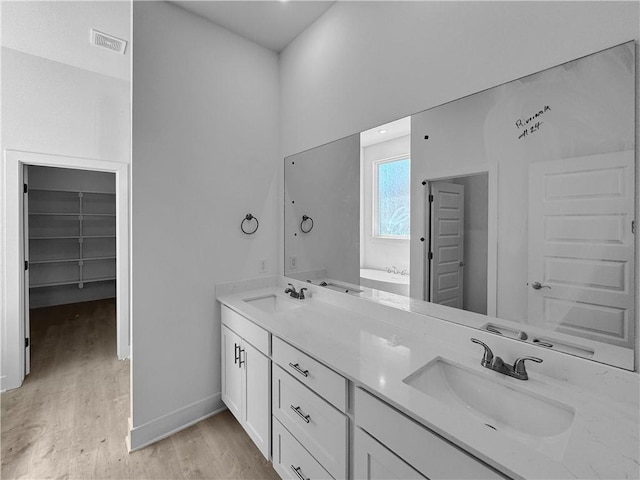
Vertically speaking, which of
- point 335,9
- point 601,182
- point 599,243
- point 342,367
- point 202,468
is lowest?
point 202,468

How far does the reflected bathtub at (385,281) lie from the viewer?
5.27 feet

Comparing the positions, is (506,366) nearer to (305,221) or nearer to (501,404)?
(501,404)

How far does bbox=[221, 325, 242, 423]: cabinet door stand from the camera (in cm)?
189

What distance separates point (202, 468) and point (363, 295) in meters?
1.38

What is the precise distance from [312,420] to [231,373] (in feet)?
3.09

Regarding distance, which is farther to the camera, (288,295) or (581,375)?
(288,295)

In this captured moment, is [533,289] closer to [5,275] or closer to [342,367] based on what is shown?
[342,367]

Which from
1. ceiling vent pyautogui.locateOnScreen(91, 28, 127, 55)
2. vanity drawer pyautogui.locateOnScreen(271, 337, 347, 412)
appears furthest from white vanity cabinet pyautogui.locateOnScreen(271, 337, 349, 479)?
ceiling vent pyautogui.locateOnScreen(91, 28, 127, 55)

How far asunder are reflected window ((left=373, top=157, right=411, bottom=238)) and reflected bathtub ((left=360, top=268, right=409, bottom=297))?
23cm

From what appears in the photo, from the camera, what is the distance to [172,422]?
196 centimetres

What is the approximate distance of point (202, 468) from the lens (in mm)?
1679

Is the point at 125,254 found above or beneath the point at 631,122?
beneath

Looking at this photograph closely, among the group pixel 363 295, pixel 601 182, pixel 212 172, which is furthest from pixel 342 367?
pixel 212 172

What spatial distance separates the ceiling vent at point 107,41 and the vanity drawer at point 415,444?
3179 mm
